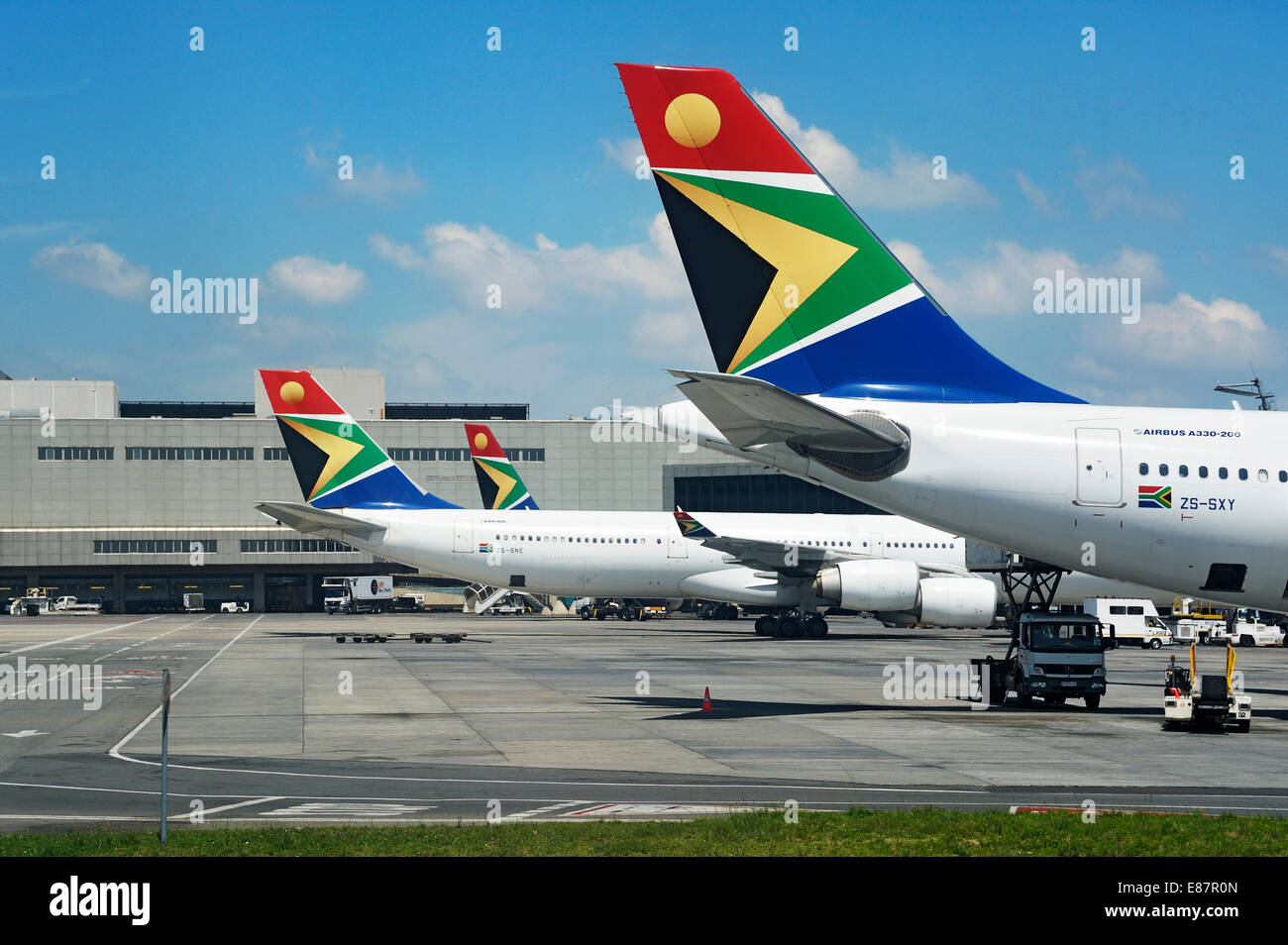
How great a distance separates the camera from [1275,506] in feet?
76.2

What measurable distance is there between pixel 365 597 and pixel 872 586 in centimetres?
5819

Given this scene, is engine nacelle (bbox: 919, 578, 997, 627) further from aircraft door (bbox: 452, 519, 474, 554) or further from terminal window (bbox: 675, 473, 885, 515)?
terminal window (bbox: 675, 473, 885, 515)

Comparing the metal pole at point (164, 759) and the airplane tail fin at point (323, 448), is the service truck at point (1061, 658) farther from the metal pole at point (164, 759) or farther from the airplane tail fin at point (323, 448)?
the airplane tail fin at point (323, 448)

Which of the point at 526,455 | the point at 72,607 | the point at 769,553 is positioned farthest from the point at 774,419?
the point at 526,455

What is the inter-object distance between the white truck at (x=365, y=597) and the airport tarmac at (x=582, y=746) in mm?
58362

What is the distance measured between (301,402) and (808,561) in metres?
24.0

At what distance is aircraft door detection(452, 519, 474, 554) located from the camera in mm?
56969

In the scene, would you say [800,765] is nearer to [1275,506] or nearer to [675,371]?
[675,371]

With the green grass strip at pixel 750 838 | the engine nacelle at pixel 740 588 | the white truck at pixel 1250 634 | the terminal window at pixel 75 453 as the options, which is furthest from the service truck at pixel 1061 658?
the terminal window at pixel 75 453

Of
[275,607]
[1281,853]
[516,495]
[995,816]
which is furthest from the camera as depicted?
[275,607]

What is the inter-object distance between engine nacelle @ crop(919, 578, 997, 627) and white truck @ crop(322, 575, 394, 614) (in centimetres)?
6276
